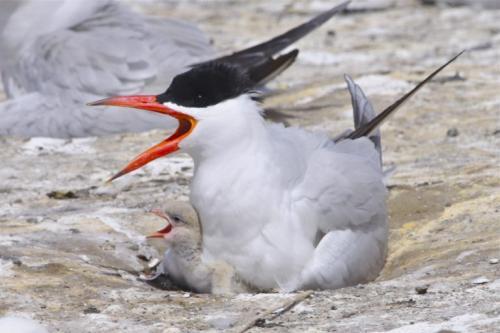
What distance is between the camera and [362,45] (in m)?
9.02

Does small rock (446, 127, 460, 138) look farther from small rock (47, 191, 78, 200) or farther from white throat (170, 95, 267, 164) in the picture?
white throat (170, 95, 267, 164)

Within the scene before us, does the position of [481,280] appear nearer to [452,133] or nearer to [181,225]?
[181,225]

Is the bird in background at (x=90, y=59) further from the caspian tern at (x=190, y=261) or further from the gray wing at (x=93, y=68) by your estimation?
the caspian tern at (x=190, y=261)

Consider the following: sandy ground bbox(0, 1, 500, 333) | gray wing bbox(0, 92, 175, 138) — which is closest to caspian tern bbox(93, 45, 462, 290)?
sandy ground bbox(0, 1, 500, 333)

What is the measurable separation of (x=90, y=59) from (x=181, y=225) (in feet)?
9.49

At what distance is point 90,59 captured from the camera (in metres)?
7.33

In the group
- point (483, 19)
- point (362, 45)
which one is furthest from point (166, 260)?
point (483, 19)

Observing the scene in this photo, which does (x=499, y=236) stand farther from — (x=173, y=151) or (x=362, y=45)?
(x=362, y=45)

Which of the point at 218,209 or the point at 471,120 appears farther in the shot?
the point at 471,120

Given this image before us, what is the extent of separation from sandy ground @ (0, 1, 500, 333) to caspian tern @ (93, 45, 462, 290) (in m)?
0.19

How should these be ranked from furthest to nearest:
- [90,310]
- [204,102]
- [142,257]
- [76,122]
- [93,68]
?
1. [93,68]
2. [76,122]
3. [142,257]
4. [204,102]
5. [90,310]

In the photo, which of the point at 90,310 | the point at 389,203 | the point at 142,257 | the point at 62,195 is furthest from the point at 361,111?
the point at 90,310

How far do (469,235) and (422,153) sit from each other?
4.64ft

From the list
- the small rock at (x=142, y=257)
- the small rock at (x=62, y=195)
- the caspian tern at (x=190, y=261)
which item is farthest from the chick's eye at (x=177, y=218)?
the small rock at (x=62, y=195)
